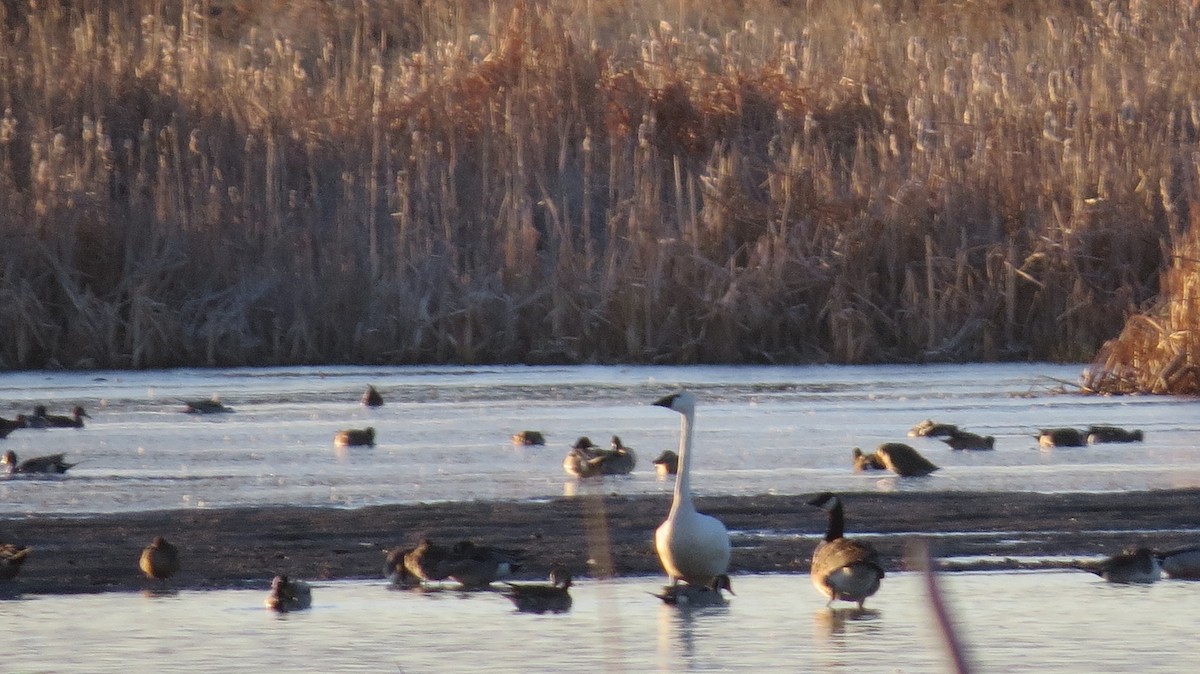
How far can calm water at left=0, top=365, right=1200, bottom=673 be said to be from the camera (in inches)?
215

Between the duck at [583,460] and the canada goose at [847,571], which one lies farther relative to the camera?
the duck at [583,460]

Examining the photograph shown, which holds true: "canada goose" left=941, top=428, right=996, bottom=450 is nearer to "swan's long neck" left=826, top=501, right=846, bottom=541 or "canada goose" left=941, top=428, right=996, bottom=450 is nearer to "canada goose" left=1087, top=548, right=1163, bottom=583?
"swan's long neck" left=826, top=501, right=846, bottom=541

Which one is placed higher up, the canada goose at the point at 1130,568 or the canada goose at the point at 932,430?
the canada goose at the point at 932,430

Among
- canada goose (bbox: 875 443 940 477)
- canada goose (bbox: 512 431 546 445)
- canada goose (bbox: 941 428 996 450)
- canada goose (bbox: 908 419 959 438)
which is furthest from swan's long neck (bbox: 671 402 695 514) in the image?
canada goose (bbox: 908 419 959 438)

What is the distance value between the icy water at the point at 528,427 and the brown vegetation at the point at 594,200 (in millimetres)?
382

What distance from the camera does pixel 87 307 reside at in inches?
565

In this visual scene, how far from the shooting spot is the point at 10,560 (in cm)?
666

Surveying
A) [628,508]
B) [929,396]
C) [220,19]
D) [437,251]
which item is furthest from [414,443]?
[220,19]

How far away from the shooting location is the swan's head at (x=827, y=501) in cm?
691

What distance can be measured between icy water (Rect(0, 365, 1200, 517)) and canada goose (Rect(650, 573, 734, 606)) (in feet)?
3.60

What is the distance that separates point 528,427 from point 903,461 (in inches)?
108

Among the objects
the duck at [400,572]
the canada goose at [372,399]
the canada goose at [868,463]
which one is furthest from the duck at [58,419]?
the duck at [400,572]

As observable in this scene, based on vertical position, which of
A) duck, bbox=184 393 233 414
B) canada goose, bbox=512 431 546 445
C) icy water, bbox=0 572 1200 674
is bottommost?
icy water, bbox=0 572 1200 674

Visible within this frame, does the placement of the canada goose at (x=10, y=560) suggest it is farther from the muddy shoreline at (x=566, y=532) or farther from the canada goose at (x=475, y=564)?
the canada goose at (x=475, y=564)
